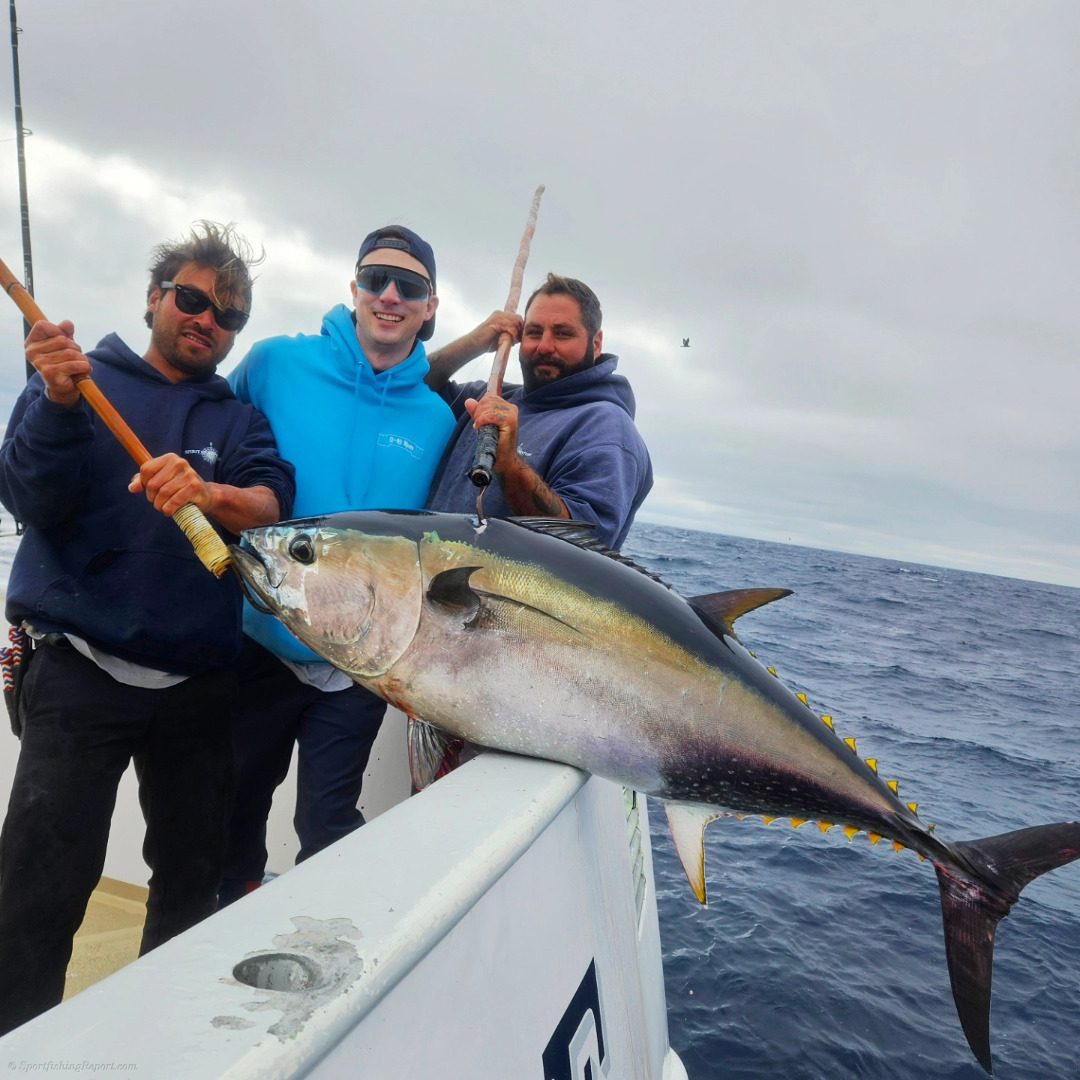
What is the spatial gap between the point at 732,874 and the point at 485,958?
6021 mm

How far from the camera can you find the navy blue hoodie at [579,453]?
2.57 meters

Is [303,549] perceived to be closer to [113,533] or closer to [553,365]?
[113,533]

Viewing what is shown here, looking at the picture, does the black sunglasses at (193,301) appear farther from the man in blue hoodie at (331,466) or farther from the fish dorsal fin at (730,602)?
the fish dorsal fin at (730,602)

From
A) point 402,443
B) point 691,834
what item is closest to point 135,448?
point 402,443

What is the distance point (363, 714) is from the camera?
8.87ft

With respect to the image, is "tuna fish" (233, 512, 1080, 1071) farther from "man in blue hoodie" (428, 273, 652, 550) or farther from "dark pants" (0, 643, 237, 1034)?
"dark pants" (0, 643, 237, 1034)

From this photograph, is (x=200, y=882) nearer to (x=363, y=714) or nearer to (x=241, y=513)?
(x=363, y=714)

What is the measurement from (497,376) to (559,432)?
37 centimetres

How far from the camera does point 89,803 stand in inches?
78.0

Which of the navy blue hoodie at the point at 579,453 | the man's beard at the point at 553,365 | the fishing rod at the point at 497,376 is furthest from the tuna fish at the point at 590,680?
the man's beard at the point at 553,365

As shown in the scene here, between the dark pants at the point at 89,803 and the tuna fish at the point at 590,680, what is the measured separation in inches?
25.5

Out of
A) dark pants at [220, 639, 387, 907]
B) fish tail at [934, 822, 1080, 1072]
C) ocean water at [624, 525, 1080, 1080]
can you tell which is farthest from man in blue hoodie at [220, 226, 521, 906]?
ocean water at [624, 525, 1080, 1080]

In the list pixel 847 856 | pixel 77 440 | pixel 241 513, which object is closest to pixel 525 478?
pixel 241 513

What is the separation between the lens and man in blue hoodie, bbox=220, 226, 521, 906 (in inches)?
105
